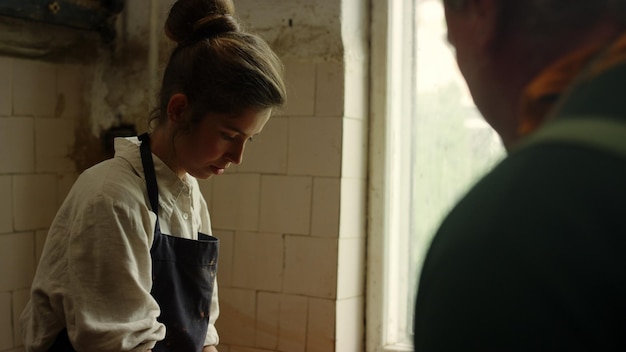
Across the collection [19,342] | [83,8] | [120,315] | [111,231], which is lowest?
[19,342]

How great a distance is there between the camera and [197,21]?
4.66ft

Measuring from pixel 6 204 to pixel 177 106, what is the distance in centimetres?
98

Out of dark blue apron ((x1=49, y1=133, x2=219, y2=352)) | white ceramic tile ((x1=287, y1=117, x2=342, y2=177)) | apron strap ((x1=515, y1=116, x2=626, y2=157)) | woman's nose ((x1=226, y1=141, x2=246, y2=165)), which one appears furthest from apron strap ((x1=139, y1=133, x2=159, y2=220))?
apron strap ((x1=515, y1=116, x2=626, y2=157))

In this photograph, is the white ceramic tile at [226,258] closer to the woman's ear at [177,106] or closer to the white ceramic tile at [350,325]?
the white ceramic tile at [350,325]

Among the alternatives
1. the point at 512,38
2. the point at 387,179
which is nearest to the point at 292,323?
the point at 387,179

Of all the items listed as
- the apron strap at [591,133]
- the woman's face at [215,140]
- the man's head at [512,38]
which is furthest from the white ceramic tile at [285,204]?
the apron strap at [591,133]

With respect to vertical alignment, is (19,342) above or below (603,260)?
below

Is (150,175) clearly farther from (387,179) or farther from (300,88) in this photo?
(387,179)

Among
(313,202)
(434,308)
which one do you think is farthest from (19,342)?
(434,308)

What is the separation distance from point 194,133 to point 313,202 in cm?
70

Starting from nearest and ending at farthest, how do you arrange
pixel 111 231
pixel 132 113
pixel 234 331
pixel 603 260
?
pixel 603 260 → pixel 111 231 → pixel 234 331 → pixel 132 113

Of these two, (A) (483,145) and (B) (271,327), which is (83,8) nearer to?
(B) (271,327)

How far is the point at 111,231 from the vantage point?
49.4 inches

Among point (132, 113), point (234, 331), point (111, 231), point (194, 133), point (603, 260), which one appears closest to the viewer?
point (603, 260)
